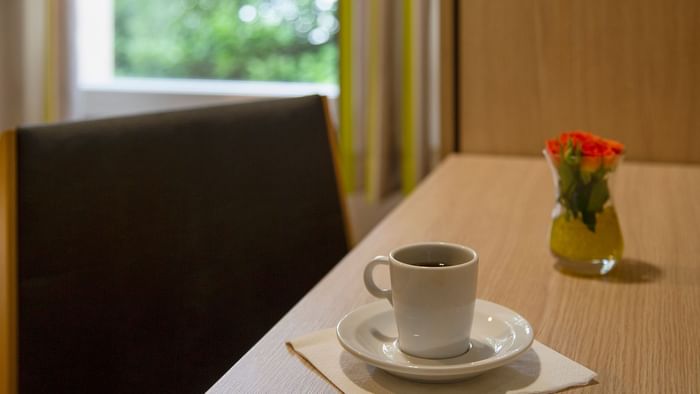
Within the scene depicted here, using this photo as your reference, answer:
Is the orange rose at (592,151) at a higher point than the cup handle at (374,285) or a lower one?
higher

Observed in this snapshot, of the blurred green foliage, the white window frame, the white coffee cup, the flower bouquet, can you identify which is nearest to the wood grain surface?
the white coffee cup

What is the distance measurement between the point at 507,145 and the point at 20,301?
42.6 inches

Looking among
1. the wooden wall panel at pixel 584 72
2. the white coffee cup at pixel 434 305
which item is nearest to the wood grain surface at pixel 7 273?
the white coffee cup at pixel 434 305

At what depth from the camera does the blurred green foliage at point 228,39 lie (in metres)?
2.66

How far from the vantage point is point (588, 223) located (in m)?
0.97

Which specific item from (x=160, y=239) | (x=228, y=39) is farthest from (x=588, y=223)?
(x=228, y=39)

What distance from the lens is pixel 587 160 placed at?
0.96 metres

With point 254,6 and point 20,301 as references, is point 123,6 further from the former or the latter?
point 20,301

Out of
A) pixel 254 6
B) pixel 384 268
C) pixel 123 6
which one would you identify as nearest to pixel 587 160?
pixel 384 268

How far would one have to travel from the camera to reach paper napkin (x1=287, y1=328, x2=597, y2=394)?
656 millimetres

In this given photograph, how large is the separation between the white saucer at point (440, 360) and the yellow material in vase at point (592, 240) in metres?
0.23

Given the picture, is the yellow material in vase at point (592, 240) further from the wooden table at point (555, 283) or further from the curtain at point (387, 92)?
the curtain at point (387, 92)

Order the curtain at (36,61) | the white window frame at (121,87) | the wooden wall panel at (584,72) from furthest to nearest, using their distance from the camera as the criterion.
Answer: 1. the white window frame at (121,87)
2. the curtain at (36,61)
3. the wooden wall panel at (584,72)

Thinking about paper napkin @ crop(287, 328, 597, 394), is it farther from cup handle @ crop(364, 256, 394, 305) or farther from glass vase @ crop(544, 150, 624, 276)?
glass vase @ crop(544, 150, 624, 276)
